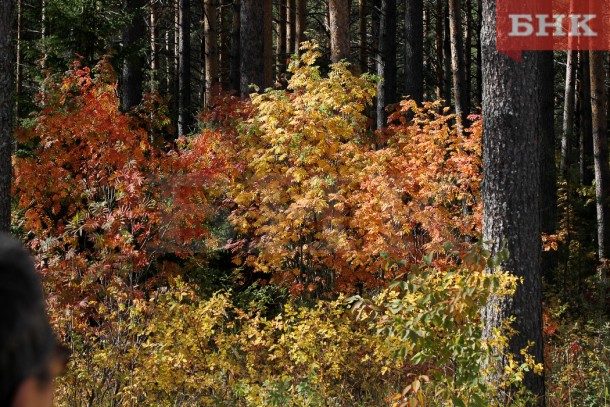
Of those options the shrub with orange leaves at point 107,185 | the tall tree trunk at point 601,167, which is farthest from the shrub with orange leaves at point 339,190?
the tall tree trunk at point 601,167

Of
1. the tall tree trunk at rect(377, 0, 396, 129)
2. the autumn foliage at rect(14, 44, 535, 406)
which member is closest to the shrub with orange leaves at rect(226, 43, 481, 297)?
the autumn foliage at rect(14, 44, 535, 406)

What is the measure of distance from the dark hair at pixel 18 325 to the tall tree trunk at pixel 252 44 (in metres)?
13.9

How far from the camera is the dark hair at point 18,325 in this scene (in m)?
0.49

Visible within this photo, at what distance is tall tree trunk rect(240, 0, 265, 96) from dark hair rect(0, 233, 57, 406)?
13859mm

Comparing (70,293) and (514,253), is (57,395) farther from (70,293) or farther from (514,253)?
(514,253)

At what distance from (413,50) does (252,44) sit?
5494 mm

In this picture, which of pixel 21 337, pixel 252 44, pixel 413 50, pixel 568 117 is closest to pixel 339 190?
pixel 252 44

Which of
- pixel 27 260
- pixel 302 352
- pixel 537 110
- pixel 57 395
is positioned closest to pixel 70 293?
pixel 57 395

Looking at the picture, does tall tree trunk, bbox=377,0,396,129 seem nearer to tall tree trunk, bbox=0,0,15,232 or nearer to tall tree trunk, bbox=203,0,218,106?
tall tree trunk, bbox=203,0,218,106

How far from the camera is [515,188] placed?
6754 millimetres

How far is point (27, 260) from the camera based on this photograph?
1.75 ft

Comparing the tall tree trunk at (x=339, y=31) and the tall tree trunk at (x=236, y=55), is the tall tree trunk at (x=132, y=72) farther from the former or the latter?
the tall tree trunk at (x=339, y=31)

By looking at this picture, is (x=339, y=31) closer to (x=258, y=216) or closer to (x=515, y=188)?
(x=258, y=216)

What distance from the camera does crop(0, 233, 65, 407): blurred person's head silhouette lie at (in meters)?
0.49
